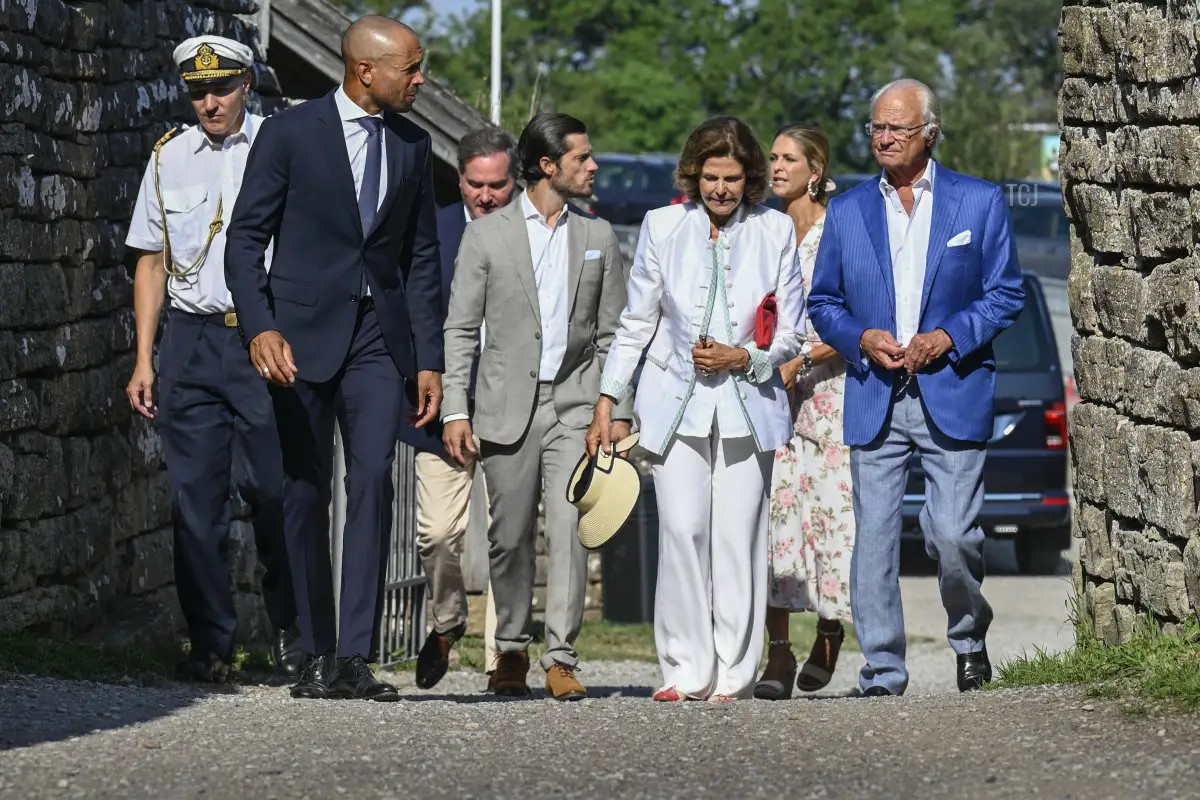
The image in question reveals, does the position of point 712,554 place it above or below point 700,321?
below

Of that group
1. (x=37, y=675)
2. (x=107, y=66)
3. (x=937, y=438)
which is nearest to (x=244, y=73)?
(x=107, y=66)

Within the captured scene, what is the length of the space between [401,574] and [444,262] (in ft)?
9.23

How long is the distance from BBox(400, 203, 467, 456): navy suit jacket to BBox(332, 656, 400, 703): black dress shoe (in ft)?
4.59

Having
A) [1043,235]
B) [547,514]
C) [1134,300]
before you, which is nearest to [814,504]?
[547,514]

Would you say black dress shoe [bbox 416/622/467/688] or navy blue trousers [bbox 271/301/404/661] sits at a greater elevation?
navy blue trousers [bbox 271/301/404/661]

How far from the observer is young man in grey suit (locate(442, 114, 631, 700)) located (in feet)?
25.0

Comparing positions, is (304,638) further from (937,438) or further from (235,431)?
(937,438)

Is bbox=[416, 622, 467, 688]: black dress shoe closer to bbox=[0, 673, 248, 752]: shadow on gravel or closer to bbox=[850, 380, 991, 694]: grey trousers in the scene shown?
bbox=[0, 673, 248, 752]: shadow on gravel

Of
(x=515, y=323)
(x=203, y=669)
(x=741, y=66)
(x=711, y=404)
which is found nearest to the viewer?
(x=711, y=404)

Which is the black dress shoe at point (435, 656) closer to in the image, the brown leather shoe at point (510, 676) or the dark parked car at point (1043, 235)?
the brown leather shoe at point (510, 676)

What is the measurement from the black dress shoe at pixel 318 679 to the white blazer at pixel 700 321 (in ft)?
4.16

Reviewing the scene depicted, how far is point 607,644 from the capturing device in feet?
39.4

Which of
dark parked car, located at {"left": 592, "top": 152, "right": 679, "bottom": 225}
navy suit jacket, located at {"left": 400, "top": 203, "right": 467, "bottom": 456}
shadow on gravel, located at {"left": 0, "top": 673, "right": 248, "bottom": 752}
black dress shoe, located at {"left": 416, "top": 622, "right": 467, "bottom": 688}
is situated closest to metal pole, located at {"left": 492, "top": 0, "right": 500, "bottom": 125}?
navy suit jacket, located at {"left": 400, "top": 203, "right": 467, "bottom": 456}

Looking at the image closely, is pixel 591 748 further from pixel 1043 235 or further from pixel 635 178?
pixel 635 178
